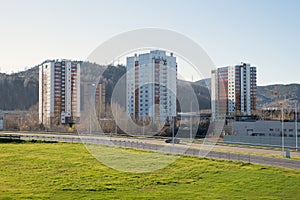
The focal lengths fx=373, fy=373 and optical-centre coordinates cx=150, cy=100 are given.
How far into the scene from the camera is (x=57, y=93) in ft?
185

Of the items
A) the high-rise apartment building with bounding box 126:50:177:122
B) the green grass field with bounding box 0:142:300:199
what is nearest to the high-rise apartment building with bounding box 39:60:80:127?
the high-rise apartment building with bounding box 126:50:177:122

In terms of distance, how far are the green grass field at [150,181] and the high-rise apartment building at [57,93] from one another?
32.3 meters

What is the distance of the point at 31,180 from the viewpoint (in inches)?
621

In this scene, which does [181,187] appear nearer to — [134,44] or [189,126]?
[134,44]

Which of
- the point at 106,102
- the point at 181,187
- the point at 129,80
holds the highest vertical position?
→ the point at 129,80

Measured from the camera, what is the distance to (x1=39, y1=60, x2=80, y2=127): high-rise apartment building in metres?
53.3

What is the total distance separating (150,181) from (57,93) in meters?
43.3

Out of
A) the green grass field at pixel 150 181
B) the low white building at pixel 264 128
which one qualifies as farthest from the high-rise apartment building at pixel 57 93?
the green grass field at pixel 150 181

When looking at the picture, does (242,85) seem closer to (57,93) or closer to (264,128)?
(264,128)

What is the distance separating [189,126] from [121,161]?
32.4ft

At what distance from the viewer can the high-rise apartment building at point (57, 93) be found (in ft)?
175

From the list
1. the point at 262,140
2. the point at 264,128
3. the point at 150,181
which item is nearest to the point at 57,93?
the point at 264,128

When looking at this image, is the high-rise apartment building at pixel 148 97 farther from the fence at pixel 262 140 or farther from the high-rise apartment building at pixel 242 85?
the high-rise apartment building at pixel 242 85

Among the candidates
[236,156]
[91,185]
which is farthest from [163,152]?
[91,185]
